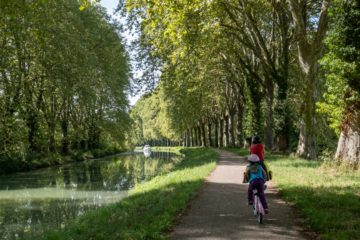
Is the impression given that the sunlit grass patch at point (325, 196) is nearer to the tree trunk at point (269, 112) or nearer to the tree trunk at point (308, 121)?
Answer: the tree trunk at point (308, 121)

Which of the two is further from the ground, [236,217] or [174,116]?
[174,116]

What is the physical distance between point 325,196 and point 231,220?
3252mm

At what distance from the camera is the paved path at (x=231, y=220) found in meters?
8.56

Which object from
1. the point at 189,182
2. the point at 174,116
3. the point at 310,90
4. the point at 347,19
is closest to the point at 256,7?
the point at 310,90

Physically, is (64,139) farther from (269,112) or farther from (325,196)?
(325,196)

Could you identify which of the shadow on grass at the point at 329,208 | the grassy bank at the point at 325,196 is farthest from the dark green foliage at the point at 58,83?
the shadow on grass at the point at 329,208

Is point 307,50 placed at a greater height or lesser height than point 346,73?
greater

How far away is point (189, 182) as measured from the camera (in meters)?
16.8

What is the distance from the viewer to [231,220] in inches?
389

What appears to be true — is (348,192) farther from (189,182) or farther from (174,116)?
(174,116)

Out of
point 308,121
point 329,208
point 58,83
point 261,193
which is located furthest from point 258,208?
point 58,83

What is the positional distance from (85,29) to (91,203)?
28598 mm

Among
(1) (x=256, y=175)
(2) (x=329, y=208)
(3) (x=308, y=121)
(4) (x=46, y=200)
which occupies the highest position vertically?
(3) (x=308, y=121)

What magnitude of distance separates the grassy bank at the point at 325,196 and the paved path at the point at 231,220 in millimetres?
381
